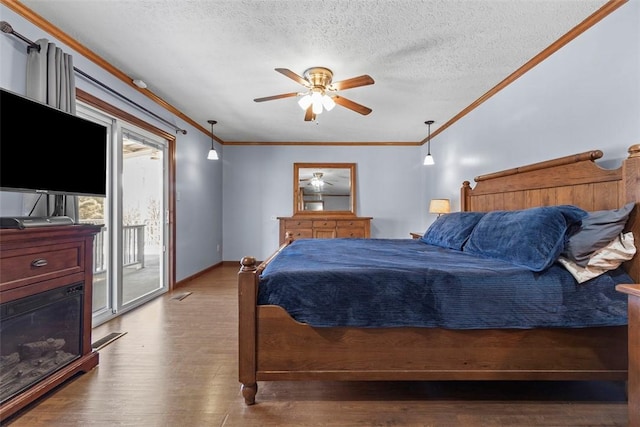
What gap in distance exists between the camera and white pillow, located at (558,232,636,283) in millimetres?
1452

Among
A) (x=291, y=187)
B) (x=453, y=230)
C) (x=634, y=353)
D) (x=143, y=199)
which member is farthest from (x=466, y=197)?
(x=143, y=199)

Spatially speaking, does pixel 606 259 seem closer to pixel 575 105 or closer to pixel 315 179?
pixel 575 105

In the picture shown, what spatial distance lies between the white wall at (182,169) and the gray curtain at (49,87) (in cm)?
6

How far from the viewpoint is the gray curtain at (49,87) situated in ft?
6.01

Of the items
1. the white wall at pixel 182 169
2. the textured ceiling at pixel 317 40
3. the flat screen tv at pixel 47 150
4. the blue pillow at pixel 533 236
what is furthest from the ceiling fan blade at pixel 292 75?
the blue pillow at pixel 533 236

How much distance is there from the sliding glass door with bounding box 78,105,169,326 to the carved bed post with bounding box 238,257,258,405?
144 cm

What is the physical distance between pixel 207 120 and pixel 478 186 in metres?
3.69

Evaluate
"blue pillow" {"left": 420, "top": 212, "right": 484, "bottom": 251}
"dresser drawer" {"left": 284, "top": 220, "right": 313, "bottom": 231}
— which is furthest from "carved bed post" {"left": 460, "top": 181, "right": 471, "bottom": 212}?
"dresser drawer" {"left": 284, "top": 220, "right": 313, "bottom": 231}

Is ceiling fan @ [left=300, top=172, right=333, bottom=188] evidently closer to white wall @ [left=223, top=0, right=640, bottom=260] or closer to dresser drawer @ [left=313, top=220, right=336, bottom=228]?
white wall @ [left=223, top=0, right=640, bottom=260]

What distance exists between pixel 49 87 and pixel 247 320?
205cm

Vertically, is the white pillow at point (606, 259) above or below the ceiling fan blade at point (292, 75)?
below

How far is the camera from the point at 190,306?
3068mm

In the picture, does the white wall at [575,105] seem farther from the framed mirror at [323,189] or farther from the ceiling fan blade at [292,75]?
the framed mirror at [323,189]

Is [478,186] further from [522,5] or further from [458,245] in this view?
[522,5]
